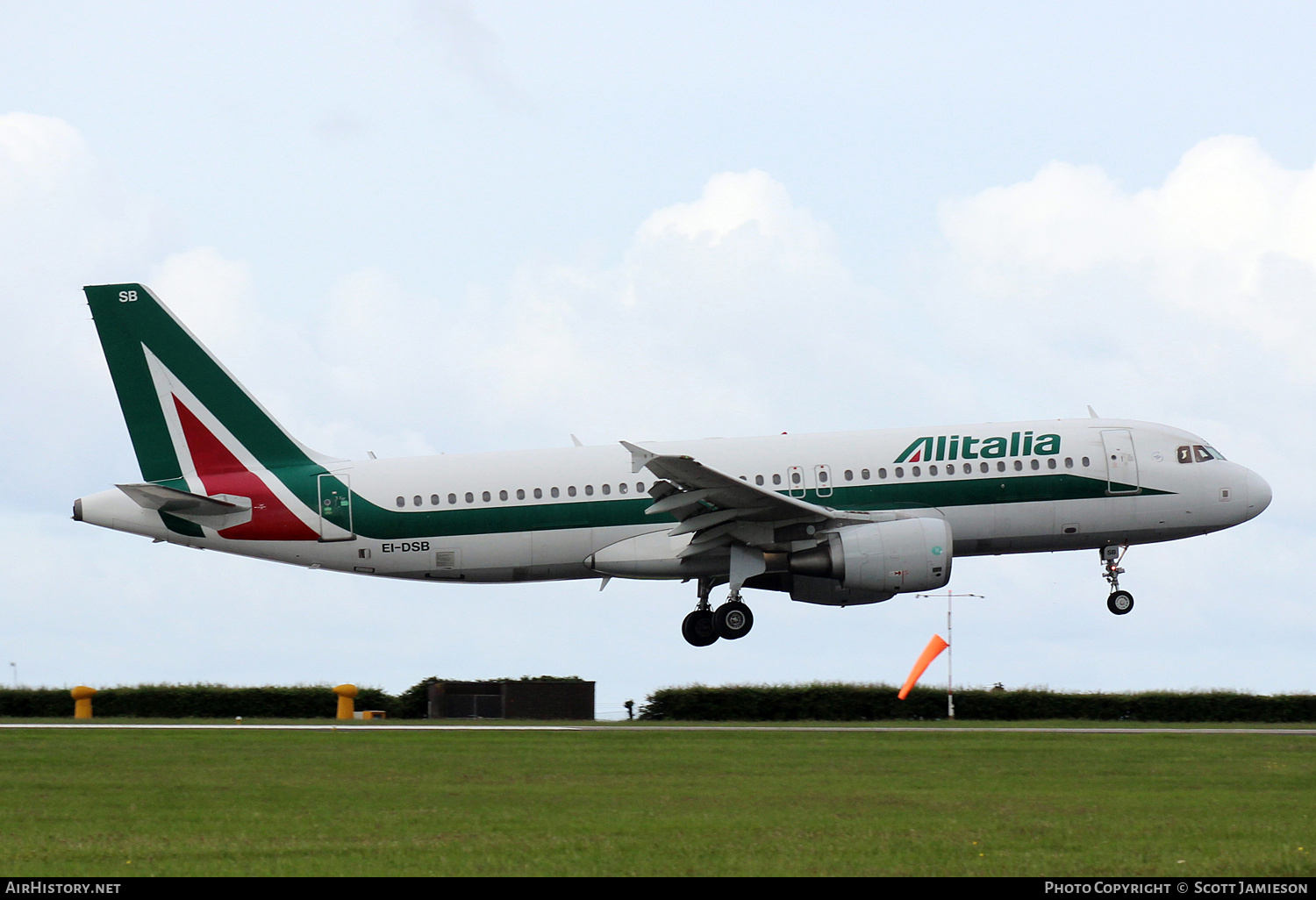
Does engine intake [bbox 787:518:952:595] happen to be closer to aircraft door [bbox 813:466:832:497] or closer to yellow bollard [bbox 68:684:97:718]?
aircraft door [bbox 813:466:832:497]

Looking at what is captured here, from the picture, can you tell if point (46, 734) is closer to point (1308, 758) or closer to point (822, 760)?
point (822, 760)

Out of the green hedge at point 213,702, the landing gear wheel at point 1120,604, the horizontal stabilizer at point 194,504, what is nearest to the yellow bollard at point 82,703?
the green hedge at point 213,702

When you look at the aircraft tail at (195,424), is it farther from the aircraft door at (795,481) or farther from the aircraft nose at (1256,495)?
the aircraft nose at (1256,495)

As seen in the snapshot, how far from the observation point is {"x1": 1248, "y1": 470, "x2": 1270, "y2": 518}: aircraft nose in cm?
3641

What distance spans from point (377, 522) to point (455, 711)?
5.35 metres

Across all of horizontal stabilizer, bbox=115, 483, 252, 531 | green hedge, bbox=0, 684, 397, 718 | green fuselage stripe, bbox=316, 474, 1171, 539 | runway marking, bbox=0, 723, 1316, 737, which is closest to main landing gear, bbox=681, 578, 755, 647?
green fuselage stripe, bbox=316, 474, 1171, 539

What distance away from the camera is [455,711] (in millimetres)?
37250

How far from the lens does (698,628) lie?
36.5 metres

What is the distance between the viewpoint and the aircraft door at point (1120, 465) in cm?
3534

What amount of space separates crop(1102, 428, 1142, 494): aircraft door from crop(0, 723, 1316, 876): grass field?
374 inches

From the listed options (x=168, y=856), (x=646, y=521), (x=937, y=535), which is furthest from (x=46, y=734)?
(x=937, y=535)

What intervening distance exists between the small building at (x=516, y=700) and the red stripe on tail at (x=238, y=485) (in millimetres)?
5450
